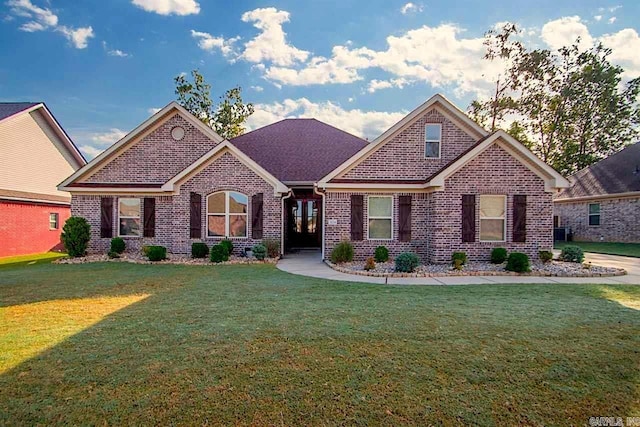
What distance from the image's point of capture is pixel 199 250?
477 inches

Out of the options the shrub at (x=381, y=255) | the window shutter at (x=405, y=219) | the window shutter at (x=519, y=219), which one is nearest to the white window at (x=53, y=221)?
the shrub at (x=381, y=255)

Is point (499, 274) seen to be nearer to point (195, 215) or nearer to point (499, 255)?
point (499, 255)

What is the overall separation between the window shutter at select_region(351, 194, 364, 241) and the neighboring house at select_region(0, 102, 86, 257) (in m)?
15.0

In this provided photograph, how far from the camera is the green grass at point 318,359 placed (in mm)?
2799

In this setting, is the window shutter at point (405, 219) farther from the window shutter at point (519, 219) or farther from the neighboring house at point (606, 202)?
the neighboring house at point (606, 202)

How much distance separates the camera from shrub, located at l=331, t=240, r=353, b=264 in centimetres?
1109

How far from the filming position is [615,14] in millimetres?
14031

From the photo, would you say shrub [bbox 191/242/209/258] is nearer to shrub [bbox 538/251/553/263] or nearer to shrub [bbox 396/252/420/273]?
shrub [bbox 396/252/420/273]

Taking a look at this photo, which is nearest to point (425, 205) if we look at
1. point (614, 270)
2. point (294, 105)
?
point (614, 270)

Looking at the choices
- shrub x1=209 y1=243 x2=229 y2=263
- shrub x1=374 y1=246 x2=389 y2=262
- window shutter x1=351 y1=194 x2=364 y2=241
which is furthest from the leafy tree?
shrub x1=374 y1=246 x2=389 y2=262

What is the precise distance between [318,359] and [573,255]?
1081cm

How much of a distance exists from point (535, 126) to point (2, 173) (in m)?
35.9

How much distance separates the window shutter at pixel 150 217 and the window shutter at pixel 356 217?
7751 millimetres

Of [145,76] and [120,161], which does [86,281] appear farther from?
[145,76]
